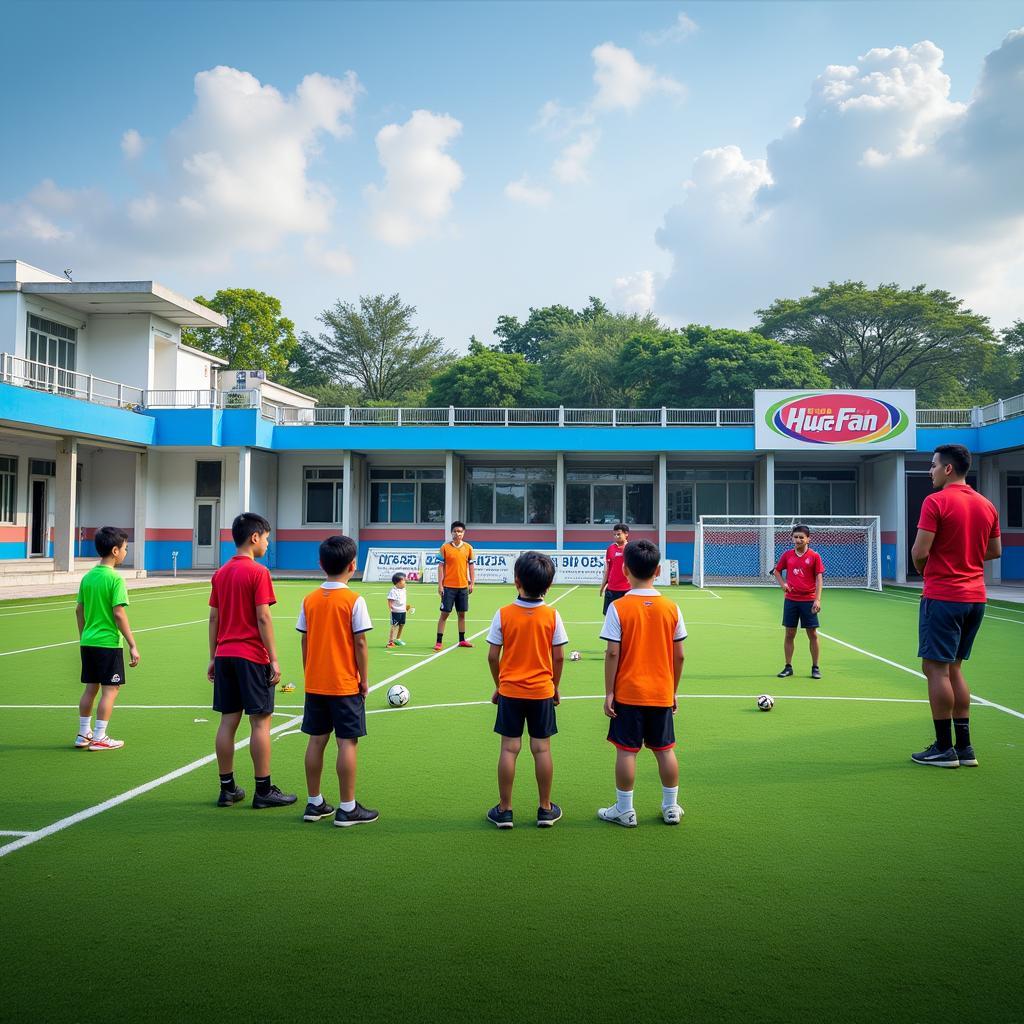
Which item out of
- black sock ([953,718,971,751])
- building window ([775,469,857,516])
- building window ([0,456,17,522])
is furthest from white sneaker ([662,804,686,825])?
building window ([775,469,857,516])

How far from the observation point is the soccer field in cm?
320

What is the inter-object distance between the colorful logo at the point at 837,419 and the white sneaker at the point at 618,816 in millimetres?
26651

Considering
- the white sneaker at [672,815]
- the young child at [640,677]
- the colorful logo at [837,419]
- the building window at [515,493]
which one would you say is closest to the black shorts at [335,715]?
the young child at [640,677]

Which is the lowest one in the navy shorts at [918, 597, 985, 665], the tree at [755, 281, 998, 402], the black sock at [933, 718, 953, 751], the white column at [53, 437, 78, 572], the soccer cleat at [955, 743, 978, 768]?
the soccer cleat at [955, 743, 978, 768]

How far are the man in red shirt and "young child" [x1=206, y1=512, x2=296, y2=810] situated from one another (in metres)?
4.58

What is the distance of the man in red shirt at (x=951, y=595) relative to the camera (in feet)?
20.3

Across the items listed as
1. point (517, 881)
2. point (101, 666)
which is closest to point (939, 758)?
point (517, 881)

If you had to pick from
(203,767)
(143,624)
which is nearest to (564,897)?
(203,767)

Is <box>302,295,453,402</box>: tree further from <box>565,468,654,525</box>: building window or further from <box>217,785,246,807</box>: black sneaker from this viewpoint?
<box>217,785,246,807</box>: black sneaker

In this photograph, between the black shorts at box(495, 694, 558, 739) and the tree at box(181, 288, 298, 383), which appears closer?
the black shorts at box(495, 694, 558, 739)

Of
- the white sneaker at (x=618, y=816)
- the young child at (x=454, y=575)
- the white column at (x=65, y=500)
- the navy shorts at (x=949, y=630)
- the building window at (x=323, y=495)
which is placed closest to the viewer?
the white sneaker at (x=618, y=816)

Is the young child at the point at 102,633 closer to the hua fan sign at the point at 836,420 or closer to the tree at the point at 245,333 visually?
the hua fan sign at the point at 836,420

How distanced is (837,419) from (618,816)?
1066 inches

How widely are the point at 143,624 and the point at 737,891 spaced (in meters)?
14.0
